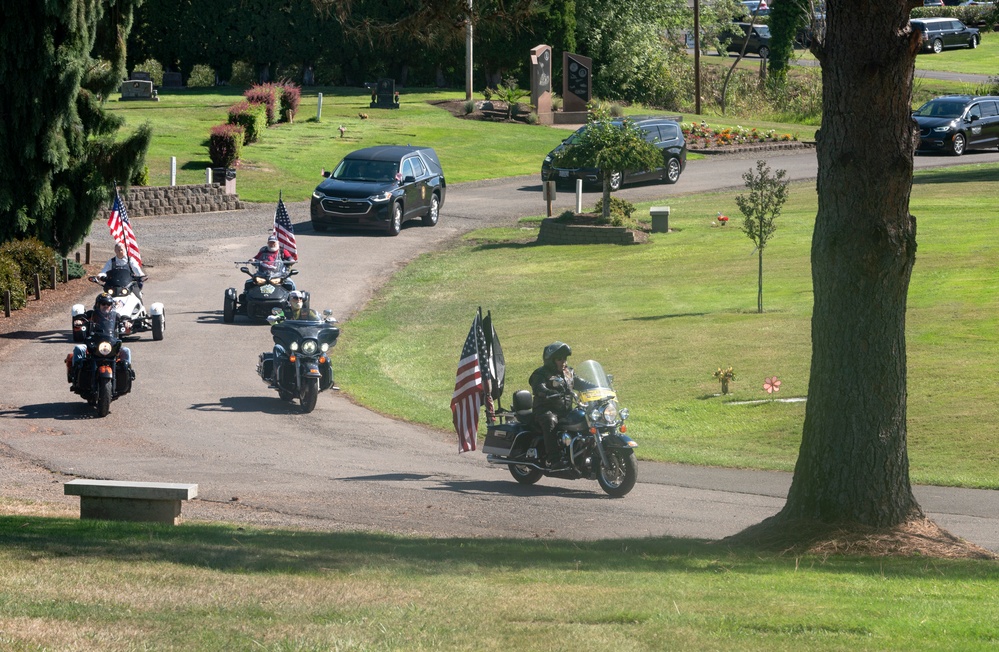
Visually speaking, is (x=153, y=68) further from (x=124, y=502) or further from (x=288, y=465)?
(x=124, y=502)

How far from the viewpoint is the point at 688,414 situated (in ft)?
57.1

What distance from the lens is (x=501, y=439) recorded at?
46.7ft

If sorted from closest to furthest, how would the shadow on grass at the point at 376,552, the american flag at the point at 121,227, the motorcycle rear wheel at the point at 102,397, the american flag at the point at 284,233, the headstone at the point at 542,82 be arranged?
the shadow on grass at the point at 376,552, the motorcycle rear wheel at the point at 102,397, the american flag at the point at 121,227, the american flag at the point at 284,233, the headstone at the point at 542,82

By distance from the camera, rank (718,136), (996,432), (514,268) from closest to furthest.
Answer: (996,432) < (514,268) < (718,136)

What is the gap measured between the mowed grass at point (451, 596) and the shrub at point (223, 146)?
30.7 meters

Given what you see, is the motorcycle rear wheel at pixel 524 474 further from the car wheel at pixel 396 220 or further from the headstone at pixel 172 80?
the headstone at pixel 172 80

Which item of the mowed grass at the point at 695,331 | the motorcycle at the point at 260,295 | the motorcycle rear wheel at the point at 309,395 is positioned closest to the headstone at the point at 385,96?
the mowed grass at the point at 695,331

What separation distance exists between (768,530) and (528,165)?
3789 cm

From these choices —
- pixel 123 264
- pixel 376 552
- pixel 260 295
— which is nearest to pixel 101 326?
pixel 123 264

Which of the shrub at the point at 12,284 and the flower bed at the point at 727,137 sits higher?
the flower bed at the point at 727,137

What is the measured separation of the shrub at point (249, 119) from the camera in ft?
149

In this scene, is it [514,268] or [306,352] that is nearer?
[306,352]

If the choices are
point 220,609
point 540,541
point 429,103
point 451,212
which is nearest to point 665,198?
point 451,212

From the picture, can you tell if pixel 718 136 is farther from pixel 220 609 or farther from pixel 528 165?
pixel 220 609
